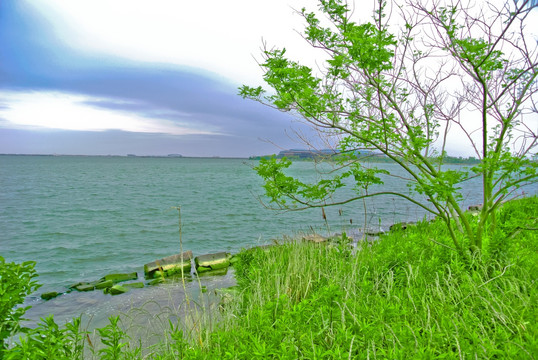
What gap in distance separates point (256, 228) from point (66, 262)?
8098 mm

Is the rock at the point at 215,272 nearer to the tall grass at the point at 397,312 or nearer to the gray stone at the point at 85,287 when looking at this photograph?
the gray stone at the point at 85,287

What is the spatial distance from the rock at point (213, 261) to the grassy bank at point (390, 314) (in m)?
4.32

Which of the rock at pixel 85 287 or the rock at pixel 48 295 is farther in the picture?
the rock at pixel 85 287

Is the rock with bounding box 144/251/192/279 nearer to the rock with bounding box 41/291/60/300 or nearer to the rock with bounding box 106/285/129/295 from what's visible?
the rock with bounding box 106/285/129/295

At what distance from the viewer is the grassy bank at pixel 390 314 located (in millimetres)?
2501

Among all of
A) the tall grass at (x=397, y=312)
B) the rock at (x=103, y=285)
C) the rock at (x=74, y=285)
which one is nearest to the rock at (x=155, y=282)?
the rock at (x=103, y=285)

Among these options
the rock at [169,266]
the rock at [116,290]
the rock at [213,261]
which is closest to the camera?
the rock at [116,290]

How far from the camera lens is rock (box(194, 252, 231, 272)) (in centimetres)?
1016

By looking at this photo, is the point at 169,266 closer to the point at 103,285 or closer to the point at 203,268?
the point at 203,268

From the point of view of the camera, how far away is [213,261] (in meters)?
10.3

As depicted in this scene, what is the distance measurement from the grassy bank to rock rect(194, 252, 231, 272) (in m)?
4.32

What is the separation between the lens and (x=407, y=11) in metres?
5.02

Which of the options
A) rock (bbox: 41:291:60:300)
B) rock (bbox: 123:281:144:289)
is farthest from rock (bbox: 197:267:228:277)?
rock (bbox: 41:291:60:300)

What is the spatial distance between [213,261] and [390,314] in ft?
26.5
